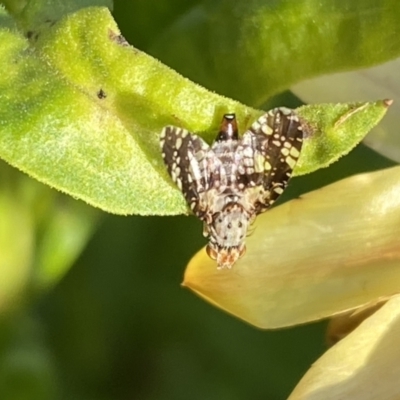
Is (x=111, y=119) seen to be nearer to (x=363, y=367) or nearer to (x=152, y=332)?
(x=363, y=367)

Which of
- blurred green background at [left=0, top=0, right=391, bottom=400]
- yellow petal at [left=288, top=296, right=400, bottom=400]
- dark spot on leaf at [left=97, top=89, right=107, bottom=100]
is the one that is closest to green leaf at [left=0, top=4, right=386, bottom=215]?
dark spot on leaf at [left=97, top=89, right=107, bottom=100]

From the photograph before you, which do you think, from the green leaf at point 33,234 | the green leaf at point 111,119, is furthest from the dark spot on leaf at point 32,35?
the green leaf at point 33,234

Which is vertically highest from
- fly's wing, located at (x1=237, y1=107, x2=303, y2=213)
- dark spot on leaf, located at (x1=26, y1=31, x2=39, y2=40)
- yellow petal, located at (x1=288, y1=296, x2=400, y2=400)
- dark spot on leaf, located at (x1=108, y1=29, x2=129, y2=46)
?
dark spot on leaf, located at (x1=108, y1=29, x2=129, y2=46)

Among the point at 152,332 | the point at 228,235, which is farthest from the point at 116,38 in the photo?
the point at 152,332

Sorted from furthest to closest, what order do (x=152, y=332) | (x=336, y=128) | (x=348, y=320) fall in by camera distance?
(x=152, y=332) < (x=348, y=320) < (x=336, y=128)

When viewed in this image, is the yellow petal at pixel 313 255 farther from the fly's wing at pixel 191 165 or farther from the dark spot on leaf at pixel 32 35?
the dark spot on leaf at pixel 32 35

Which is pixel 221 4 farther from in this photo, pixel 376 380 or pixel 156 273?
pixel 156 273

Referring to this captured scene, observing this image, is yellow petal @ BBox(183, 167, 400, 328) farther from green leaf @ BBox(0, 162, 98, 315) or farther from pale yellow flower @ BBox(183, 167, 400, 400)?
green leaf @ BBox(0, 162, 98, 315)
